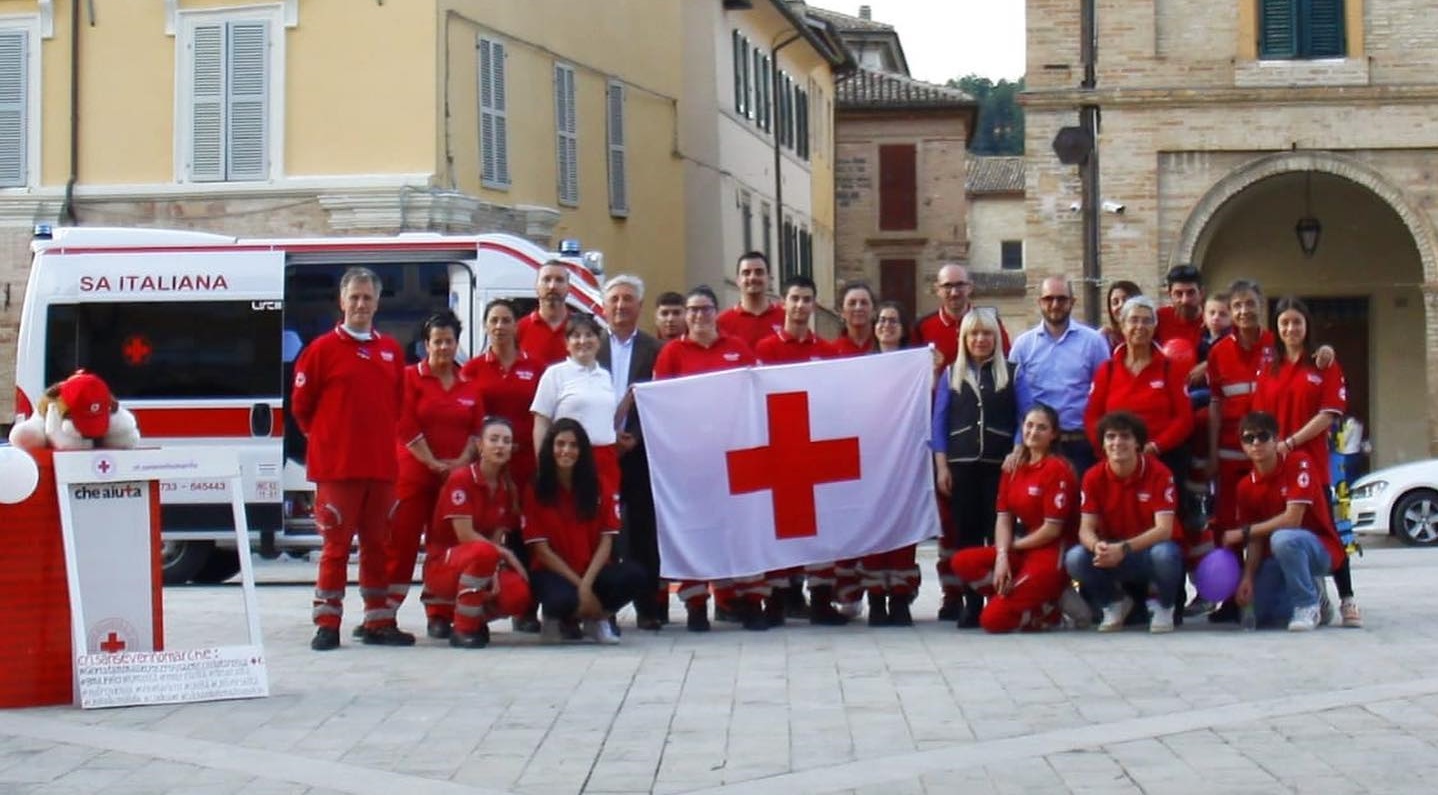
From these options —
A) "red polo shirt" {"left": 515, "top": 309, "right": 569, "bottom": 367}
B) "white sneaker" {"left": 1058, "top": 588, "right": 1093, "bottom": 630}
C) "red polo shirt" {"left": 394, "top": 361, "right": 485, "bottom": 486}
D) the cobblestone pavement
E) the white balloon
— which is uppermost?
"red polo shirt" {"left": 515, "top": 309, "right": 569, "bottom": 367}

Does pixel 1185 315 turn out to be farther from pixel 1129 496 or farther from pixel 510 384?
pixel 510 384

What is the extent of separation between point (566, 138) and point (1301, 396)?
74.9 ft

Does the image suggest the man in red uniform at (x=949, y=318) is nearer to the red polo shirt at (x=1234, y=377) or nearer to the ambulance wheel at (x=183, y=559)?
the red polo shirt at (x=1234, y=377)

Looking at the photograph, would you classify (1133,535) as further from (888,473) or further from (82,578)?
(82,578)

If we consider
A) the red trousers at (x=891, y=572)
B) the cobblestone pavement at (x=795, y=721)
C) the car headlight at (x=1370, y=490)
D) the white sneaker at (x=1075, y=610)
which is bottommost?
the cobblestone pavement at (x=795, y=721)

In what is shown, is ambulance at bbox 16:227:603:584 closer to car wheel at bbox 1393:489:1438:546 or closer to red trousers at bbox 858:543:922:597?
red trousers at bbox 858:543:922:597

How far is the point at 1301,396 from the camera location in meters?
13.2

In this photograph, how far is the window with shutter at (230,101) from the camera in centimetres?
2967

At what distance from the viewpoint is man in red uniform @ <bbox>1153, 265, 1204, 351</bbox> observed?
543 inches

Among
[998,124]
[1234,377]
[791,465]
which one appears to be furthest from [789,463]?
[998,124]

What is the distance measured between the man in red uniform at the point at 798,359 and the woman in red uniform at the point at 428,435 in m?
1.83

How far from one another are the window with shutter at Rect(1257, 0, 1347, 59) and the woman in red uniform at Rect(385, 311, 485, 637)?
18032 millimetres

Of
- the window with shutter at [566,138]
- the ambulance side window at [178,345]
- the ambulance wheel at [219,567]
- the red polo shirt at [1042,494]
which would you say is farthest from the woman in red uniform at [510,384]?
the window with shutter at [566,138]

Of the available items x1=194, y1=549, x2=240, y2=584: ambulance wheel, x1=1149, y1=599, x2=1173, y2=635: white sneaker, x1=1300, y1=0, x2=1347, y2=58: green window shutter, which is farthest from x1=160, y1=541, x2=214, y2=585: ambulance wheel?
x1=1300, y1=0, x2=1347, y2=58: green window shutter
